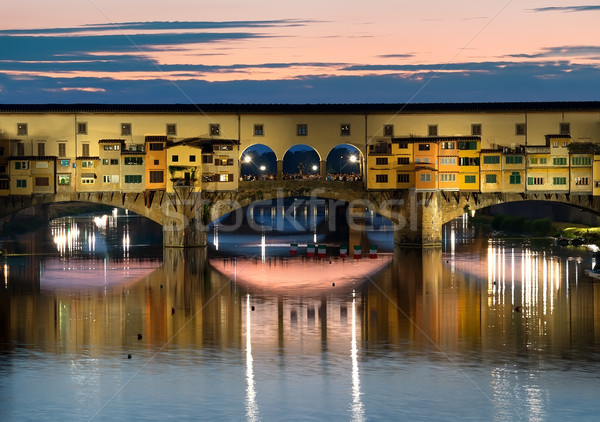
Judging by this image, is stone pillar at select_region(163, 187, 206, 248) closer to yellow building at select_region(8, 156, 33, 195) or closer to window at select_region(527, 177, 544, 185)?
yellow building at select_region(8, 156, 33, 195)

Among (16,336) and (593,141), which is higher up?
(593,141)

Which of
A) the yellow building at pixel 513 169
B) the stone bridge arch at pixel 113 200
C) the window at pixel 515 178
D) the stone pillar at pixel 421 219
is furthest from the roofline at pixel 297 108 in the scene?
the stone pillar at pixel 421 219

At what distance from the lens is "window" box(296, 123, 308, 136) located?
8431 cm

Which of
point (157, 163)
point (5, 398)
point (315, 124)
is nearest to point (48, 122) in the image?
point (157, 163)

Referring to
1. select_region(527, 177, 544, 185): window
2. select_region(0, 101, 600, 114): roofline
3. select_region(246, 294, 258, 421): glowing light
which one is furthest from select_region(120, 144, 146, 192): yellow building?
select_region(246, 294, 258, 421): glowing light

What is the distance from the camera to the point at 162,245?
86000 millimetres

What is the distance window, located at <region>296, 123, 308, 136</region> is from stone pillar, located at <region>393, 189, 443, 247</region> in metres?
10.4

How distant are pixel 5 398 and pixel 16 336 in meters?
11.0

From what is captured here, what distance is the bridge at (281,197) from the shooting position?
79.9 m

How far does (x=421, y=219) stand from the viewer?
8075cm

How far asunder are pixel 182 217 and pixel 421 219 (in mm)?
19443

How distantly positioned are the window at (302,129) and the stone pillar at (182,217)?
1053 centimetres

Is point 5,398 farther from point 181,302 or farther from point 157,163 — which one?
point 157,163

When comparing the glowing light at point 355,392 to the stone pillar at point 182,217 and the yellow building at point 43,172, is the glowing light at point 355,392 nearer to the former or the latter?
the stone pillar at point 182,217
